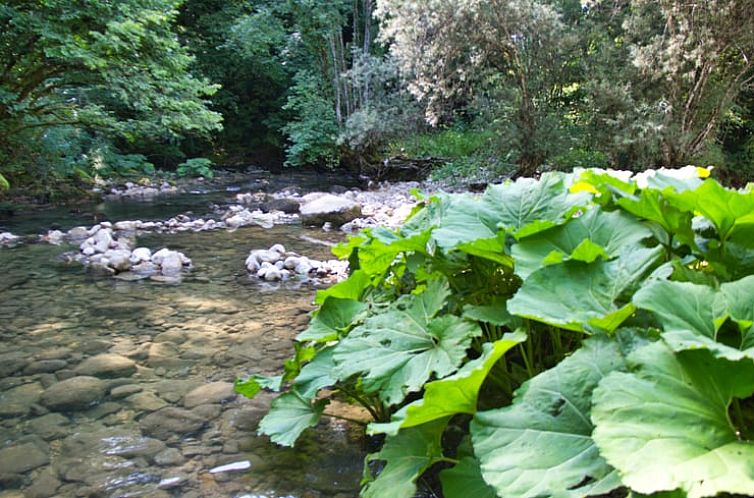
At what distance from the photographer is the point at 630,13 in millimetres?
9719

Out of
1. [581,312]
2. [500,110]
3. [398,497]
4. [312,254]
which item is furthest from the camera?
[500,110]

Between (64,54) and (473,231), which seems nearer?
(473,231)

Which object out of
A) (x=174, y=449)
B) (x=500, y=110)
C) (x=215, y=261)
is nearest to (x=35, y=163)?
(x=215, y=261)

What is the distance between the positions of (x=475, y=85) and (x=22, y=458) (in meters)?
9.76

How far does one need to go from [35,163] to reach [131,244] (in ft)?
16.6

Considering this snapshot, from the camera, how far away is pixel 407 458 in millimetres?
1403

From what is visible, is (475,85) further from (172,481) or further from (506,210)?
(172,481)

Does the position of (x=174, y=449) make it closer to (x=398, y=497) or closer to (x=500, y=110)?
(x=398, y=497)

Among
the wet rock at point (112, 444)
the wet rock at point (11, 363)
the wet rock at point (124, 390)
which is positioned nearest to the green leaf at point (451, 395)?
the wet rock at point (112, 444)

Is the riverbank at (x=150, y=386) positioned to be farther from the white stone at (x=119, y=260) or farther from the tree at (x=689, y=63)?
the tree at (x=689, y=63)

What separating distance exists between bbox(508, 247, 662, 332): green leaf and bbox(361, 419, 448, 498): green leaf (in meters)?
0.42

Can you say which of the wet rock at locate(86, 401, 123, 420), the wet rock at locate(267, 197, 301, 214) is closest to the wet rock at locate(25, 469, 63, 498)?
the wet rock at locate(86, 401, 123, 420)

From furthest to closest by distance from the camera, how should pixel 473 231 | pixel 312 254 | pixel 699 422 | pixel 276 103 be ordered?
pixel 276 103 < pixel 312 254 < pixel 473 231 < pixel 699 422

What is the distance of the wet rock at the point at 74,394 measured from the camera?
98.0 inches
